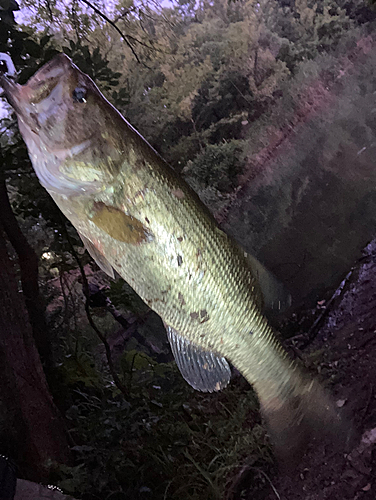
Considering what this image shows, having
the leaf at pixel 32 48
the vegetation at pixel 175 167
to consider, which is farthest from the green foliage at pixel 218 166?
the leaf at pixel 32 48

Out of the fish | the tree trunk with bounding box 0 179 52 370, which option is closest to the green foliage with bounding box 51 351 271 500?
the tree trunk with bounding box 0 179 52 370

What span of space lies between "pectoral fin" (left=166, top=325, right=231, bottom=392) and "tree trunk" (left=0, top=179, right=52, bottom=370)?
0.84m

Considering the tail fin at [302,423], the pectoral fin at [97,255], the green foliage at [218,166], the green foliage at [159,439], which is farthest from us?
the green foliage at [218,166]

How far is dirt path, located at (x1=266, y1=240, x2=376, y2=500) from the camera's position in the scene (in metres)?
0.92

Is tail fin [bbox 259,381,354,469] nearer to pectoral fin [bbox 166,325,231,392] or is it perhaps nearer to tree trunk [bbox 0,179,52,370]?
pectoral fin [bbox 166,325,231,392]

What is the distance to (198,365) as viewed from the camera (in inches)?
26.0

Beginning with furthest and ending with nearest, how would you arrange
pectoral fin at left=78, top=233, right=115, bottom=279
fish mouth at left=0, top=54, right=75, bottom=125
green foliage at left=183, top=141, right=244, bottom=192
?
green foliage at left=183, top=141, right=244, bottom=192, pectoral fin at left=78, top=233, right=115, bottom=279, fish mouth at left=0, top=54, right=75, bottom=125

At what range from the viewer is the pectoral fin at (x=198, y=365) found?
0.65m

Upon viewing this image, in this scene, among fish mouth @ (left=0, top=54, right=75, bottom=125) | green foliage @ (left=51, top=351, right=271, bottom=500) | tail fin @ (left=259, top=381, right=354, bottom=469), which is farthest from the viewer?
green foliage @ (left=51, top=351, right=271, bottom=500)

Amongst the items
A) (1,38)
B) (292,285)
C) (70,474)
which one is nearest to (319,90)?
(292,285)

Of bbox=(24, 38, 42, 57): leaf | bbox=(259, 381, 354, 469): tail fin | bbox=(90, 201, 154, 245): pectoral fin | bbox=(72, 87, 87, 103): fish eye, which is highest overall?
bbox=(72, 87, 87, 103): fish eye

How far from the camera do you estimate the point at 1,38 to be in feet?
3.04

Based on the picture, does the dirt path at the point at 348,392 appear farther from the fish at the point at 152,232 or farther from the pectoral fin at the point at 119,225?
the pectoral fin at the point at 119,225

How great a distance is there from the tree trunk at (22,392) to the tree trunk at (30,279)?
0.27 ft
